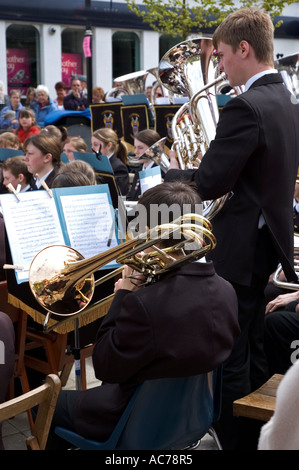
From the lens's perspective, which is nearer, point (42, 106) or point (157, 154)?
point (157, 154)

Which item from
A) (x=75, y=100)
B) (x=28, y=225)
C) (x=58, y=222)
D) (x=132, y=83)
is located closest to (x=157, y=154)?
(x=58, y=222)

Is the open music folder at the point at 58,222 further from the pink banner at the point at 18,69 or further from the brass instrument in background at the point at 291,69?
the pink banner at the point at 18,69

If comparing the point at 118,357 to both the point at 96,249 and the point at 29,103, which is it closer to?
the point at 96,249

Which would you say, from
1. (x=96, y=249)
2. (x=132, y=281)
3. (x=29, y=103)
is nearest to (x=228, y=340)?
(x=132, y=281)

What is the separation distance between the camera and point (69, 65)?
767 inches

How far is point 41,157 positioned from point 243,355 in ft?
8.16

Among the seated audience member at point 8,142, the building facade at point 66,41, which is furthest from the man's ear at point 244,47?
the building facade at point 66,41

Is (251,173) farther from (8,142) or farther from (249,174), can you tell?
(8,142)

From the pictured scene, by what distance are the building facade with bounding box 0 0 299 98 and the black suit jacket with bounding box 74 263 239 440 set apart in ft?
53.3

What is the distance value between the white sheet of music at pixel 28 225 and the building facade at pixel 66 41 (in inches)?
601

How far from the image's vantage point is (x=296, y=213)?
4.05m

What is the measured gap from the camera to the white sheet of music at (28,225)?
2838mm

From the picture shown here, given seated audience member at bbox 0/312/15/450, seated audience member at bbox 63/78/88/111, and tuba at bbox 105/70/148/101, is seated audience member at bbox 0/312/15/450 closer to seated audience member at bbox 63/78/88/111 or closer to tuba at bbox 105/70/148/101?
tuba at bbox 105/70/148/101

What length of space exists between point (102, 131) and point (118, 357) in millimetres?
4687
